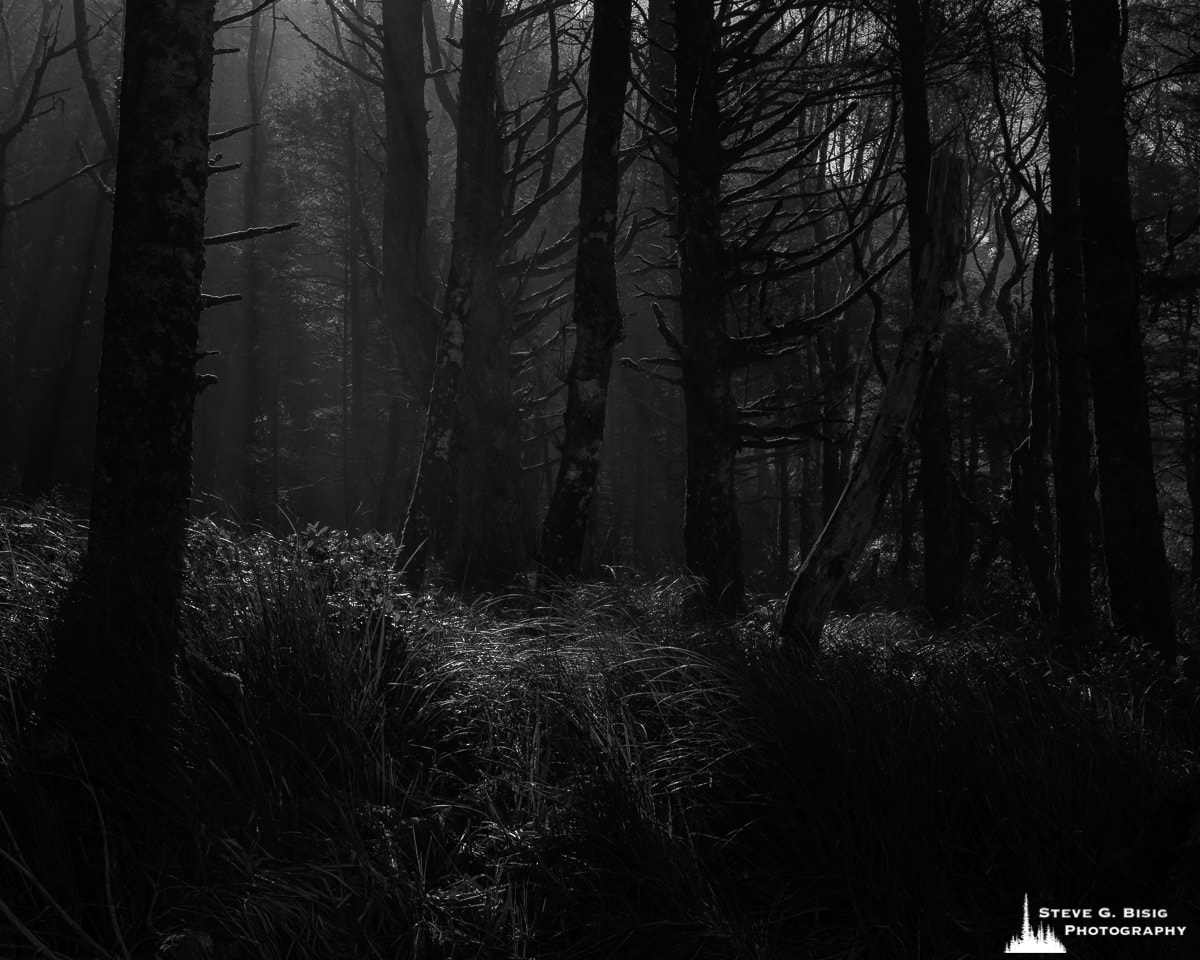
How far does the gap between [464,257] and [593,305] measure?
2.79 metres

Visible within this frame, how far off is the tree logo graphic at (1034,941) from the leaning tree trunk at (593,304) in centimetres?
531

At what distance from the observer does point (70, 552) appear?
4.96 meters

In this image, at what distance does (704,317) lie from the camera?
936 centimetres

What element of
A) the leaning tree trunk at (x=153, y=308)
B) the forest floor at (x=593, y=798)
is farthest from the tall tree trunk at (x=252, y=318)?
the forest floor at (x=593, y=798)

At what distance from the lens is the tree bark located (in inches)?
335

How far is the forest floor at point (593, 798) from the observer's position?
3428 mm

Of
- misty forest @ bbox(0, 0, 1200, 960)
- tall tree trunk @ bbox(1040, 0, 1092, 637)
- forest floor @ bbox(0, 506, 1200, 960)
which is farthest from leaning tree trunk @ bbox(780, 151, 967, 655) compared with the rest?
tall tree trunk @ bbox(1040, 0, 1092, 637)

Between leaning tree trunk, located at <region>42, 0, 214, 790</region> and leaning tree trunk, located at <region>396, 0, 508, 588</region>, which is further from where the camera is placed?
leaning tree trunk, located at <region>396, 0, 508, 588</region>

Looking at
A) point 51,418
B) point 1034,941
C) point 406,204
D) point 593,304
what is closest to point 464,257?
point 593,304

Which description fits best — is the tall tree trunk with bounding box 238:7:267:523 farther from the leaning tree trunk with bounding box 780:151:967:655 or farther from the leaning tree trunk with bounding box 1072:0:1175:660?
the leaning tree trunk with bounding box 780:151:967:655

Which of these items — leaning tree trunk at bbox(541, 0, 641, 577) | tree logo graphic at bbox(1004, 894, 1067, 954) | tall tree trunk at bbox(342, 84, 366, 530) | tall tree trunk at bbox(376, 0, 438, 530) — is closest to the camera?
tree logo graphic at bbox(1004, 894, 1067, 954)

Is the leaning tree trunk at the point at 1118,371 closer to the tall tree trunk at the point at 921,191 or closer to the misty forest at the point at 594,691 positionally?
the misty forest at the point at 594,691

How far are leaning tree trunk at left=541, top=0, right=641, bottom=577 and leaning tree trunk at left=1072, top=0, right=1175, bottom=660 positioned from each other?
3601mm

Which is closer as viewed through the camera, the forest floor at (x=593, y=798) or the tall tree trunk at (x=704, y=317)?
the forest floor at (x=593, y=798)
